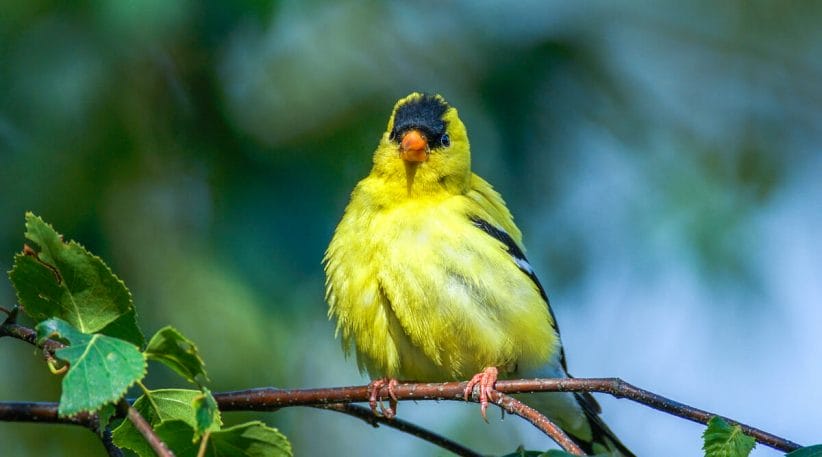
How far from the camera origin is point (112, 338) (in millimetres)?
1398

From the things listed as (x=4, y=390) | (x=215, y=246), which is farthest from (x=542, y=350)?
(x=4, y=390)

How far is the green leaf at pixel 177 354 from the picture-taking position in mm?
1406

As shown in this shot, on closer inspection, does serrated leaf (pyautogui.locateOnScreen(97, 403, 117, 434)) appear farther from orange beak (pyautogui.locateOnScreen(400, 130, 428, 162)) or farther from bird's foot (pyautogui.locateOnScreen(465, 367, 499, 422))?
orange beak (pyautogui.locateOnScreen(400, 130, 428, 162))

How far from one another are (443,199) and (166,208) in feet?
4.44

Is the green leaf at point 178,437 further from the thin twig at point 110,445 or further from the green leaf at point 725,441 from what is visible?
the green leaf at point 725,441

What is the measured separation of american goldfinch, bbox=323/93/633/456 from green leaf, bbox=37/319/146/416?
139cm

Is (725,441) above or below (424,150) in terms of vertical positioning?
below

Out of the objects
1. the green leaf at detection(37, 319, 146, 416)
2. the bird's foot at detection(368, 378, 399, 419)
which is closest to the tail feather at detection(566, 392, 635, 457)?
the bird's foot at detection(368, 378, 399, 419)

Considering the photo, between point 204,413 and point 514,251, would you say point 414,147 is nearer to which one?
point 514,251

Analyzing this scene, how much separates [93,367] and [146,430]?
11 centimetres

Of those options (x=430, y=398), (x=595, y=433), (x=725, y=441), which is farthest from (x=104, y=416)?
(x=595, y=433)

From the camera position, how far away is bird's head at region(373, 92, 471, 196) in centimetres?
328

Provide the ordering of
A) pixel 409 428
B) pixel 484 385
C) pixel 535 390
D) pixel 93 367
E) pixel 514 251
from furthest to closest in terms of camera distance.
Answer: pixel 514 251
pixel 484 385
pixel 409 428
pixel 535 390
pixel 93 367

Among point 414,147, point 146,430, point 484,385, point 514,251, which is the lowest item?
point 146,430
